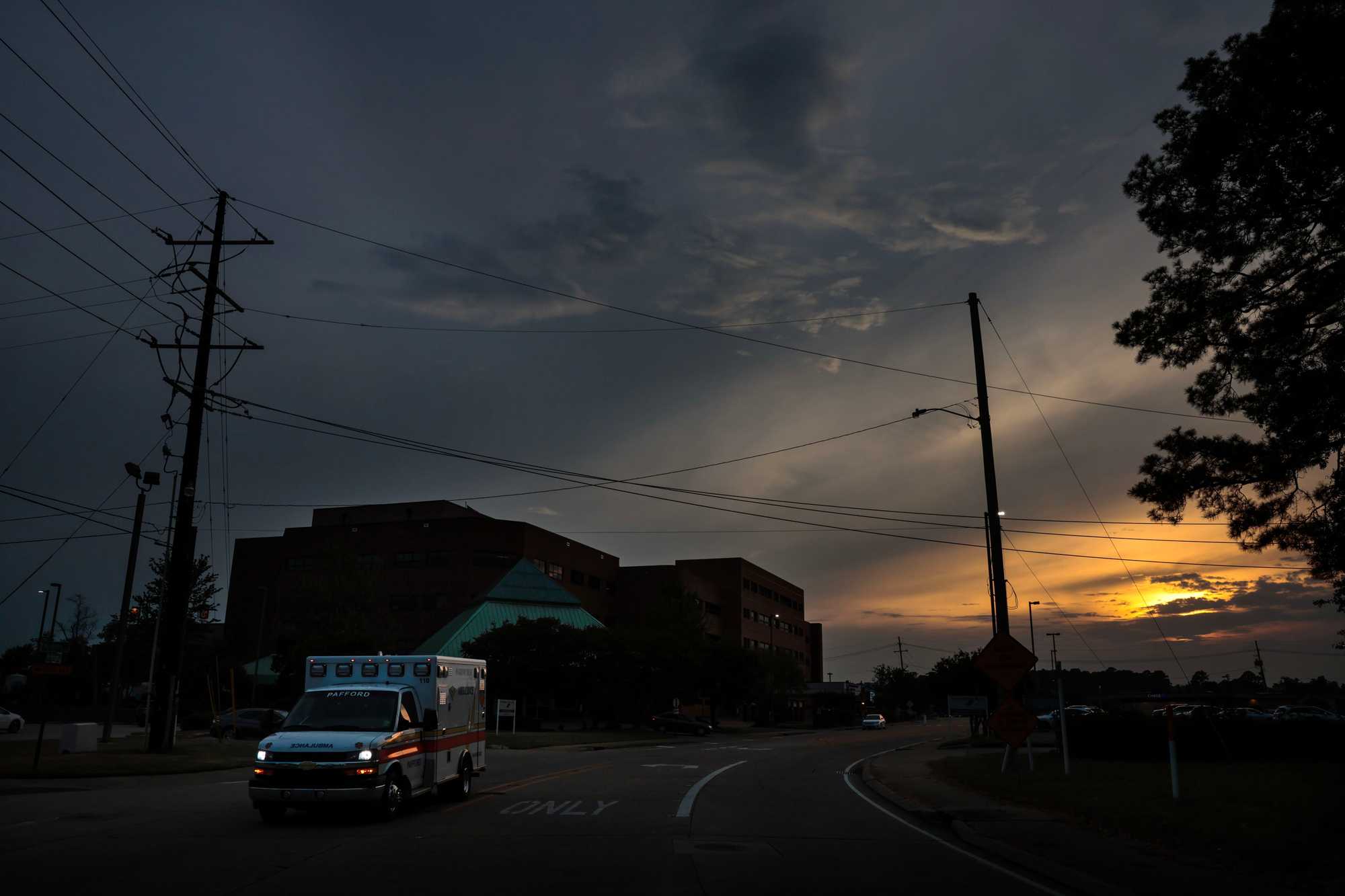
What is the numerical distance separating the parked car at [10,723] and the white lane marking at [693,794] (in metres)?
41.1

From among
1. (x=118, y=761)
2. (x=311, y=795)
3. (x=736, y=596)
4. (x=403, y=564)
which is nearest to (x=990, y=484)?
(x=311, y=795)

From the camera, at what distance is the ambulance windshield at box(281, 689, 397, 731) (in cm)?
1470

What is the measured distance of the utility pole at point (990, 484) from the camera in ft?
75.6

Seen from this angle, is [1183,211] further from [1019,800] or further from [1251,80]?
[1019,800]

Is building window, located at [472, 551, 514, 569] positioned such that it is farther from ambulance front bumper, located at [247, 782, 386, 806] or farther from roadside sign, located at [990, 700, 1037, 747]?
ambulance front bumper, located at [247, 782, 386, 806]

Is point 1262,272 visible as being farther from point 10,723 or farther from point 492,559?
point 492,559

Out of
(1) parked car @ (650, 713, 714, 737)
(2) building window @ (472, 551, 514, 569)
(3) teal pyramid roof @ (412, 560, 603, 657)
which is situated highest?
Result: (2) building window @ (472, 551, 514, 569)

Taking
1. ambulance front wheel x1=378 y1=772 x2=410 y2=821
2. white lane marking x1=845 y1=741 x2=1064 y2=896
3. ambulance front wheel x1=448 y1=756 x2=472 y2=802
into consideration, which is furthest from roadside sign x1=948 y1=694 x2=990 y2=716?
ambulance front wheel x1=378 y1=772 x2=410 y2=821

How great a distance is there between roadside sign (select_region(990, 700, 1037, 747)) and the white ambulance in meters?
11.3

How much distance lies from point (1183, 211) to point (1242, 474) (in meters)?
4.11

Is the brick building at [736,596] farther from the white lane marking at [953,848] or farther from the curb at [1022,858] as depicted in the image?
the curb at [1022,858]

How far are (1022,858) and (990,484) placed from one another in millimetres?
13557

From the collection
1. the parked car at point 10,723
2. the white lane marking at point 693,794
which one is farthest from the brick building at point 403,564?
the white lane marking at point 693,794

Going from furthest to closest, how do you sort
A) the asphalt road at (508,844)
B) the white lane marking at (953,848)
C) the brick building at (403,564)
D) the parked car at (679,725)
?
1. the brick building at (403,564)
2. the parked car at (679,725)
3. the white lane marking at (953,848)
4. the asphalt road at (508,844)
